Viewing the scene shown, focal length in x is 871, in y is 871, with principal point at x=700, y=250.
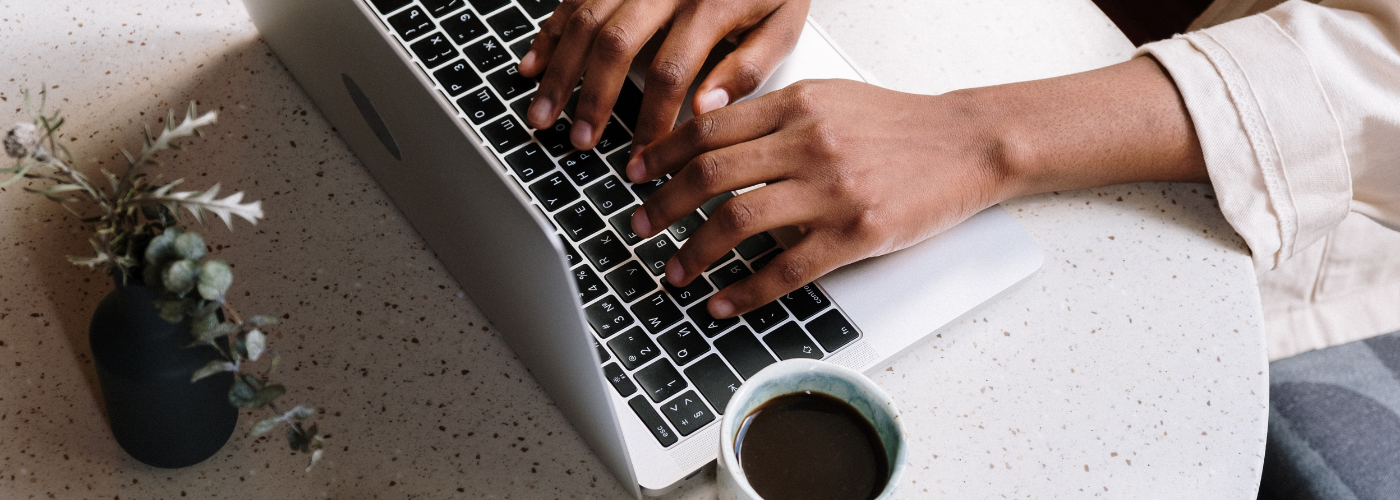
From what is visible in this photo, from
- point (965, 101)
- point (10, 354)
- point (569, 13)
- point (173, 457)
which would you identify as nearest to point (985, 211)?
point (965, 101)

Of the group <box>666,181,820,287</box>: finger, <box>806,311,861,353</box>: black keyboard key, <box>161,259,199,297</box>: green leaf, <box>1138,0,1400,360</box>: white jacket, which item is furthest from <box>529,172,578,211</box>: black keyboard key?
<box>1138,0,1400,360</box>: white jacket

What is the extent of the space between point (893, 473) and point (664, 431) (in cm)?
15

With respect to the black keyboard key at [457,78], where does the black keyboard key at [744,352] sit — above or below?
below

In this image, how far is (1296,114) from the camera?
25.7 inches

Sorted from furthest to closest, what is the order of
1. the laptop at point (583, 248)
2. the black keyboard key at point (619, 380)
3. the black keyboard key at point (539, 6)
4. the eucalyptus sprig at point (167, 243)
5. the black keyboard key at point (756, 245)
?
1. the black keyboard key at point (539, 6)
2. the black keyboard key at point (756, 245)
3. the black keyboard key at point (619, 380)
4. the laptop at point (583, 248)
5. the eucalyptus sprig at point (167, 243)

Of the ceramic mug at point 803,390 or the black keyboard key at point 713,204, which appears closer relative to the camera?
the ceramic mug at point 803,390

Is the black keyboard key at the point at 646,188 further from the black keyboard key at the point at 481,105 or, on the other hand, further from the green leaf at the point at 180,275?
the green leaf at the point at 180,275

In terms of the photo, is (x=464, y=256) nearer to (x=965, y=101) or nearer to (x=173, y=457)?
(x=173, y=457)

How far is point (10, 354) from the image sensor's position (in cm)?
58

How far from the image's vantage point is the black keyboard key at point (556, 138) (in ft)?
2.23

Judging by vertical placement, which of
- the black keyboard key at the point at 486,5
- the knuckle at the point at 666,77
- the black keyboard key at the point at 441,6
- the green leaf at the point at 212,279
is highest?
the green leaf at the point at 212,279

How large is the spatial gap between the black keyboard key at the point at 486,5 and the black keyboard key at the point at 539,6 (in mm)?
21

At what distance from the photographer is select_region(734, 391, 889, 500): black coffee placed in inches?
18.6

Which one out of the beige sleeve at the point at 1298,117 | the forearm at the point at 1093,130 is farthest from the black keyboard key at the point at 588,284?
the beige sleeve at the point at 1298,117
